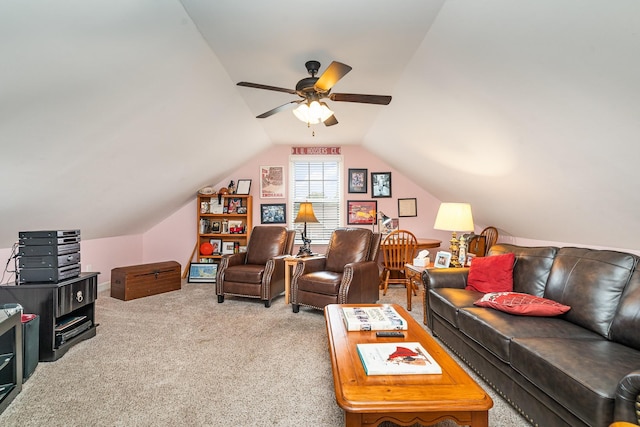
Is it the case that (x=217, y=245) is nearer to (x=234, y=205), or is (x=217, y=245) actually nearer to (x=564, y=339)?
(x=234, y=205)

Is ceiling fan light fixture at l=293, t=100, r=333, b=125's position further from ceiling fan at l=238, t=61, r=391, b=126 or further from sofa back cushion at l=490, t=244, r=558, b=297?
sofa back cushion at l=490, t=244, r=558, b=297

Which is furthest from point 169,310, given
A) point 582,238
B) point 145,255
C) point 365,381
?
point 582,238

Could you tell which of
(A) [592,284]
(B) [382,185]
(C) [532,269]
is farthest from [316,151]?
(A) [592,284]

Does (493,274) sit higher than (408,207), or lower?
lower

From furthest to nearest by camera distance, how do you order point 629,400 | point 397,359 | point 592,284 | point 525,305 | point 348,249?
point 348,249
point 525,305
point 592,284
point 397,359
point 629,400

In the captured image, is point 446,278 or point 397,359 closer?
point 397,359

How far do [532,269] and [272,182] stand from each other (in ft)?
→ 13.5

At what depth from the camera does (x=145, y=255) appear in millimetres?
5574

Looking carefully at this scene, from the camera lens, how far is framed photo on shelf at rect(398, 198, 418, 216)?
18.4 ft

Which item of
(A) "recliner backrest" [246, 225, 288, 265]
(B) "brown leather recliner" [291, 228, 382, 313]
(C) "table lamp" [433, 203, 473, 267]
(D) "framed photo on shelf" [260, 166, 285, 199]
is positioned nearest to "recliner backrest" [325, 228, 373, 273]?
(B) "brown leather recliner" [291, 228, 382, 313]

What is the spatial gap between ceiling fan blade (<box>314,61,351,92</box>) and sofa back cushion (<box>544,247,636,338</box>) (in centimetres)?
198

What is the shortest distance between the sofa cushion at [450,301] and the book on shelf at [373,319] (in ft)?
1.54

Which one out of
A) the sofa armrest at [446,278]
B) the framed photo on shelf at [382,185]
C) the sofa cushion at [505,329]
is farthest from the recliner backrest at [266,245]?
the sofa cushion at [505,329]

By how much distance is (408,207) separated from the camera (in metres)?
5.61
